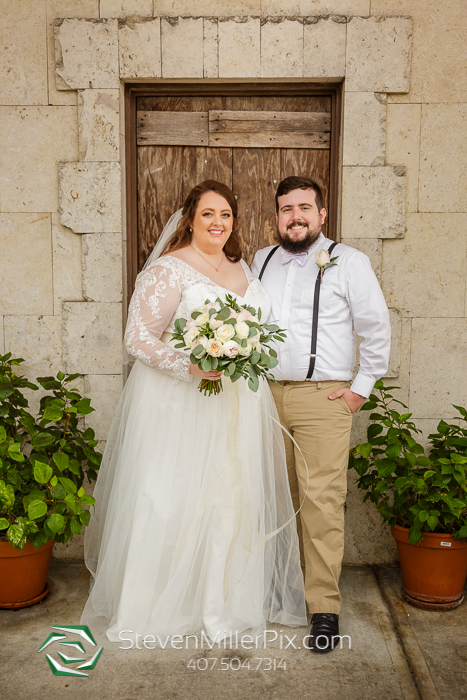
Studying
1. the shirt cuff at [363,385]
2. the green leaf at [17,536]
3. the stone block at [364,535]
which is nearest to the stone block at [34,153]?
the green leaf at [17,536]

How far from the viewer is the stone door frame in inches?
128

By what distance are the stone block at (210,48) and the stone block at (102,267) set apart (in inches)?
42.5

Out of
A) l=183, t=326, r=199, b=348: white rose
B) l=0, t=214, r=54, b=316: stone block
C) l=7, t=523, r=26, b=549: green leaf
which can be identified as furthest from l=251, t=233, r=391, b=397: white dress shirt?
l=0, t=214, r=54, b=316: stone block

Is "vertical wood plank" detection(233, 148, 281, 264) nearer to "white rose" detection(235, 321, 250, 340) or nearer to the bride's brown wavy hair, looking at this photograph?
the bride's brown wavy hair

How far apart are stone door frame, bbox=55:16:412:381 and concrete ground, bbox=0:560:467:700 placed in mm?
1643

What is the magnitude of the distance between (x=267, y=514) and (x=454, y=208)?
2075 mm

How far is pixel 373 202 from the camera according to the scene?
3336 mm

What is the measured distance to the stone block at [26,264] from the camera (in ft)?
11.3

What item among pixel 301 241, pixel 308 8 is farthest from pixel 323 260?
pixel 308 8

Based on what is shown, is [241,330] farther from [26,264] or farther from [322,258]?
[26,264]

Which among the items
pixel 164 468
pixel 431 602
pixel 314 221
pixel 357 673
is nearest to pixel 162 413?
pixel 164 468

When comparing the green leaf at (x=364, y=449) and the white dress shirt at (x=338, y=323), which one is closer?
the white dress shirt at (x=338, y=323)

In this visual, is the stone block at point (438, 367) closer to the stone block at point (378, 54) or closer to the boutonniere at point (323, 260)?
the boutonniere at point (323, 260)

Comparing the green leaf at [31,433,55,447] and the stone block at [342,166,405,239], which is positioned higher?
the stone block at [342,166,405,239]
